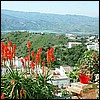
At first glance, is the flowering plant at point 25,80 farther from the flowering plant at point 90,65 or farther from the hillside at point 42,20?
the hillside at point 42,20

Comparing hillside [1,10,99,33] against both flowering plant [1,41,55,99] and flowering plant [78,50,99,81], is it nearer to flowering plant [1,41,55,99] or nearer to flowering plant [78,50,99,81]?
flowering plant [78,50,99,81]

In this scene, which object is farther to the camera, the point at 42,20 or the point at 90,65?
the point at 42,20

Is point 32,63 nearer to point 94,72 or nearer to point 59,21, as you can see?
point 94,72

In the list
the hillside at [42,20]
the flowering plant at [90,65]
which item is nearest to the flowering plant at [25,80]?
the flowering plant at [90,65]

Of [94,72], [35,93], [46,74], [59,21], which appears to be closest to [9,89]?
[35,93]

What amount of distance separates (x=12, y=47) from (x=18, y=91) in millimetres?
516

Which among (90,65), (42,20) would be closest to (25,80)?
(90,65)

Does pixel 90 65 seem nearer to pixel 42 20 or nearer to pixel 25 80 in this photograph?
pixel 25 80

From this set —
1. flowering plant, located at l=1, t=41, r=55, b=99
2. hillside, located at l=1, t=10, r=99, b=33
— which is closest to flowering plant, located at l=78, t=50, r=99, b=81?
flowering plant, located at l=1, t=41, r=55, b=99

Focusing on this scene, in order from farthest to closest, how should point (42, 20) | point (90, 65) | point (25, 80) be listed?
point (42, 20)
point (90, 65)
point (25, 80)

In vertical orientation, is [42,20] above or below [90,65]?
above

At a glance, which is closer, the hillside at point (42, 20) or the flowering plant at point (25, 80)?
the flowering plant at point (25, 80)

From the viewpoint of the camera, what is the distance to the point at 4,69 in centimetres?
339

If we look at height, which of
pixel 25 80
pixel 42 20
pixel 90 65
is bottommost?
pixel 25 80
